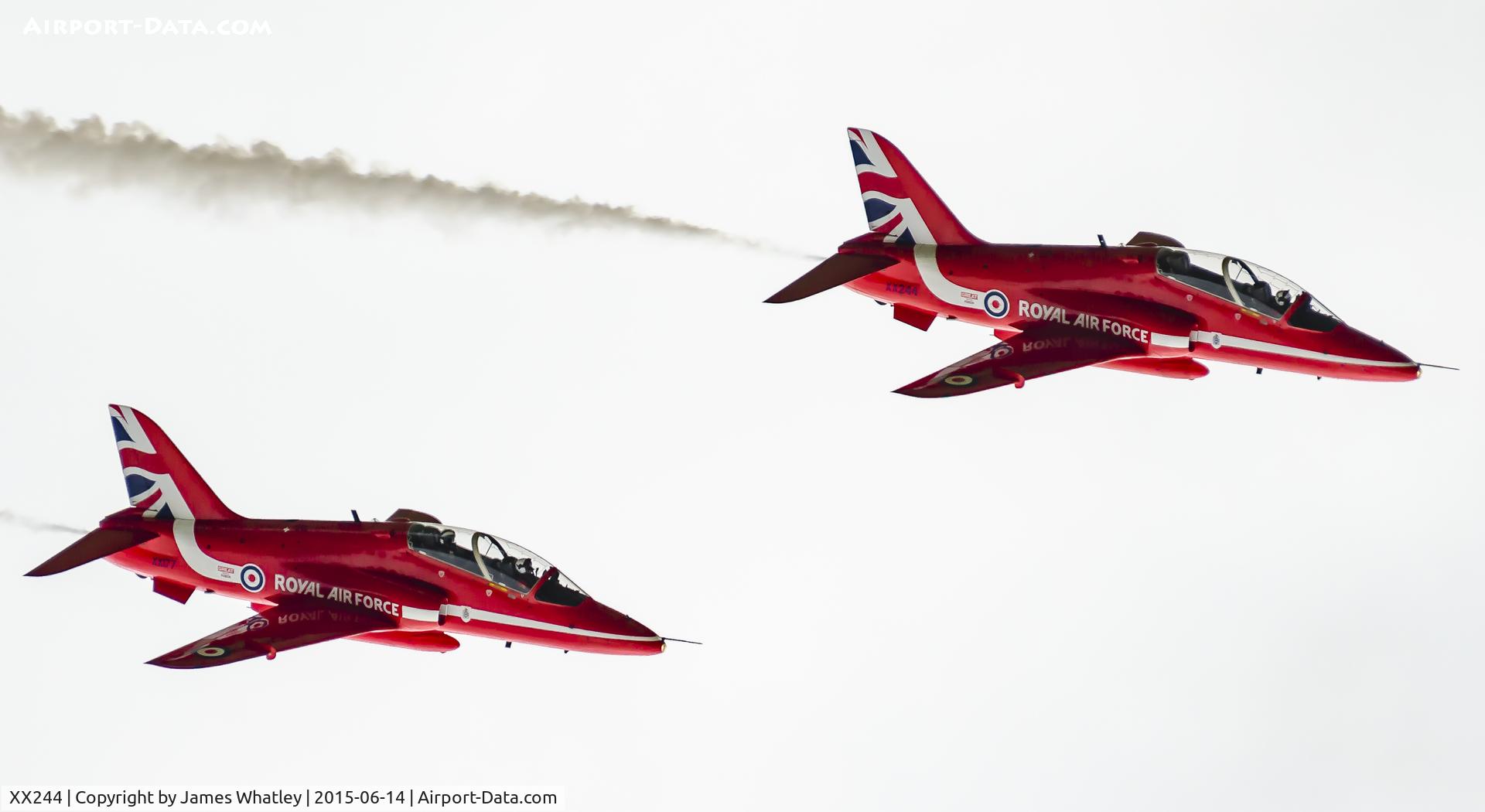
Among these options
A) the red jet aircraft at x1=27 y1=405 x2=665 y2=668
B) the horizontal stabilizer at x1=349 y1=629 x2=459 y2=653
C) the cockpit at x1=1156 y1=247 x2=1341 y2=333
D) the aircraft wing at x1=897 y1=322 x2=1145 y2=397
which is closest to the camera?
the red jet aircraft at x1=27 y1=405 x2=665 y2=668

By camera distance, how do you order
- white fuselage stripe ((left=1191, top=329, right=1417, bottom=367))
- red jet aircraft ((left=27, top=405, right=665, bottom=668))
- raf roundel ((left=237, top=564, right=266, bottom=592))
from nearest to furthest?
red jet aircraft ((left=27, top=405, right=665, bottom=668)) → raf roundel ((left=237, top=564, right=266, bottom=592)) → white fuselage stripe ((left=1191, top=329, right=1417, bottom=367))

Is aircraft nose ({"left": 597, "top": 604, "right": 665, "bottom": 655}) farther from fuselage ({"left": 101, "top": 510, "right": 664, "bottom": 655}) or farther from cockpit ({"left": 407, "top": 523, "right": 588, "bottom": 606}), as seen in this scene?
cockpit ({"left": 407, "top": 523, "right": 588, "bottom": 606})

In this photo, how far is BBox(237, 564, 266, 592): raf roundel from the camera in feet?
124

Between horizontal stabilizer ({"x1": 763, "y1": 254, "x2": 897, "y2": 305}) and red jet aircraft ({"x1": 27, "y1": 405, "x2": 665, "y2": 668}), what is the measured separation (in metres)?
6.41

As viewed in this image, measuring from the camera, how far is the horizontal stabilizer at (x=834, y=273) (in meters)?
39.5

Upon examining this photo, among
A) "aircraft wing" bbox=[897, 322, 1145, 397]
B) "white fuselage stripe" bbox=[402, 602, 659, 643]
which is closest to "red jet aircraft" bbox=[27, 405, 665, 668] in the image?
"white fuselage stripe" bbox=[402, 602, 659, 643]

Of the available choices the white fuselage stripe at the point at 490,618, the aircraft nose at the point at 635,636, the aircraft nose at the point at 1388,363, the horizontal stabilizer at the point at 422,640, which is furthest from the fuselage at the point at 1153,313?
the horizontal stabilizer at the point at 422,640

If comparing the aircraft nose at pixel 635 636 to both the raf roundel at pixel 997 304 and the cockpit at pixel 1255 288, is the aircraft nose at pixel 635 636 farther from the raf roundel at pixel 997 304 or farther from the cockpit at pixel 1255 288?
the cockpit at pixel 1255 288

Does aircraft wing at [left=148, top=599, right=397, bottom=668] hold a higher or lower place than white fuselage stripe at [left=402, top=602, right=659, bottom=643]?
lower

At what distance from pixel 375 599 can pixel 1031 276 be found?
Result: 12.4m

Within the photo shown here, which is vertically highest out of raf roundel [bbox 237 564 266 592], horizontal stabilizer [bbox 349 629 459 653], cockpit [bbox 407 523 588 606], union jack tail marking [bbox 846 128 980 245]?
union jack tail marking [bbox 846 128 980 245]

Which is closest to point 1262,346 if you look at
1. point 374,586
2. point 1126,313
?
point 1126,313

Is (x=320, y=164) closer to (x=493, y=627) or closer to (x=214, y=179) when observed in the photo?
(x=214, y=179)

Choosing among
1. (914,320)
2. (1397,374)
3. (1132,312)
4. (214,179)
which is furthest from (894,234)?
(214,179)
